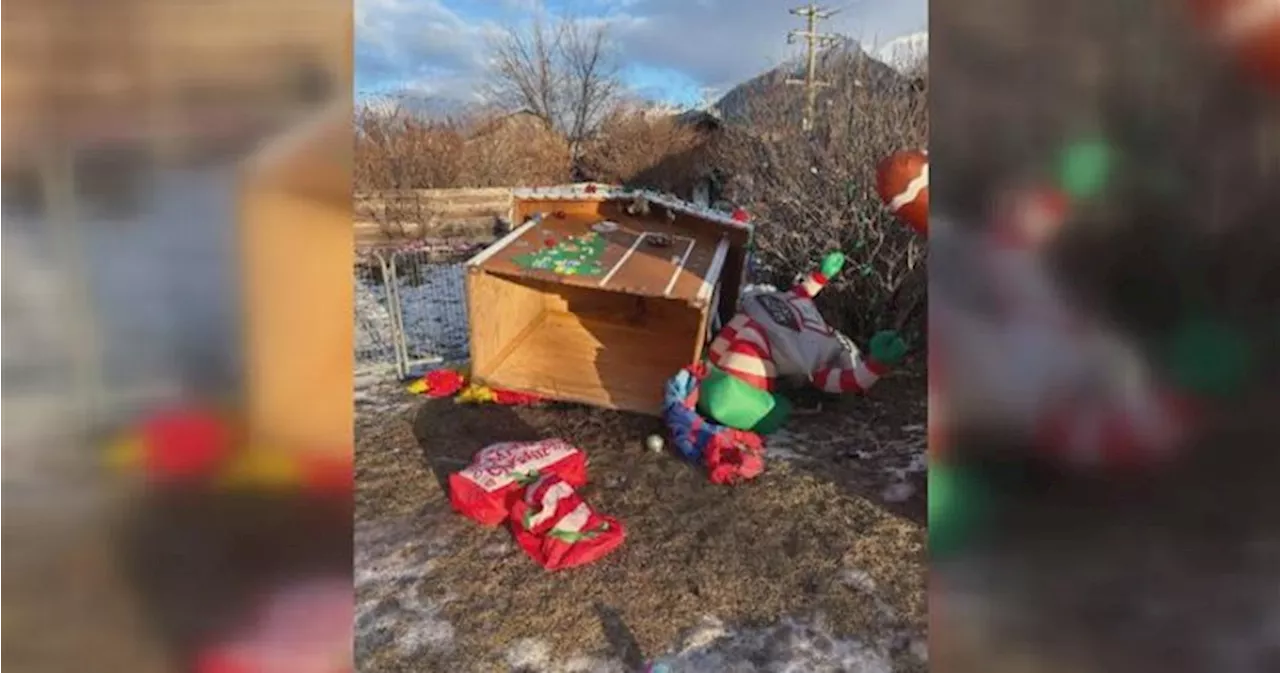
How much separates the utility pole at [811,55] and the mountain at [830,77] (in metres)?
0.09

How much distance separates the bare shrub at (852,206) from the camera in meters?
7.30

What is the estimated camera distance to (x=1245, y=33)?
0.63 meters

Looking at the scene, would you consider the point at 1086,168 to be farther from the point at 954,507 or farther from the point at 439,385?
the point at 439,385

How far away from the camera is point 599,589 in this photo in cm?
386

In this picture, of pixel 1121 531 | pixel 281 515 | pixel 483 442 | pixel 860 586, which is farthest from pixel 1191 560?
pixel 483 442

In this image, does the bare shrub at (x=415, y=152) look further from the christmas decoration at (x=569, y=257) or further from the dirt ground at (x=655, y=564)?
the dirt ground at (x=655, y=564)

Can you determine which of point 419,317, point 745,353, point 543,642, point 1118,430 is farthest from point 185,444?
point 419,317

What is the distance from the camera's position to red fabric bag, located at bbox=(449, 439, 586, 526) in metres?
4.46

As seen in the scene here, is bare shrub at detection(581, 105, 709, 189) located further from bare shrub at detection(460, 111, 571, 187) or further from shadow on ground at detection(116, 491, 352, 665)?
shadow on ground at detection(116, 491, 352, 665)

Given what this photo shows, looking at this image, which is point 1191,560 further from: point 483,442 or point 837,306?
point 837,306

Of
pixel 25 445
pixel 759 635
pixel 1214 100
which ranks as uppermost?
pixel 1214 100

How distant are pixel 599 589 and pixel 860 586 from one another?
1.26 m

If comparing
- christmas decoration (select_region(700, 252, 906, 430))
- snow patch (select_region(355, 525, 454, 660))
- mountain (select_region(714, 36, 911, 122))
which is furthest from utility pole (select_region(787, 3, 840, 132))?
snow patch (select_region(355, 525, 454, 660))

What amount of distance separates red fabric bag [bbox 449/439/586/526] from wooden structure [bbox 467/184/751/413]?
3.87 feet
